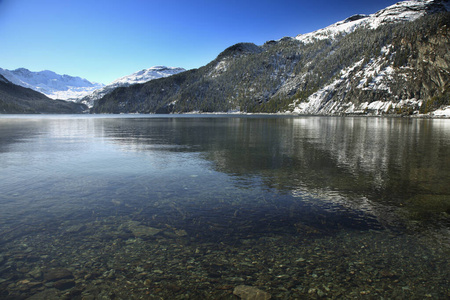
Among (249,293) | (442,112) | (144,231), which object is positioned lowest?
(249,293)

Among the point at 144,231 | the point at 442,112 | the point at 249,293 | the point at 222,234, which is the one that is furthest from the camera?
the point at 442,112

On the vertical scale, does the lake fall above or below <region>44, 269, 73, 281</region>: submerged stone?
above

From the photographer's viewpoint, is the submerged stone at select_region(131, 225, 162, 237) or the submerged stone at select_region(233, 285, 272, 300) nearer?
the submerged stone at select_region(233, 285, 272, 300)

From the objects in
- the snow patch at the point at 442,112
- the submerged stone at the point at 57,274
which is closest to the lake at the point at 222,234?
the submerged stone at the point at 57,274

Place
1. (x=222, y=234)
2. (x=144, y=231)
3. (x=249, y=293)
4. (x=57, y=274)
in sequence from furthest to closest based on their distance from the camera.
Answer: (x=144, y=231)
(x=222, y=234)
(x=57, y=274)
(x=249, y=293)

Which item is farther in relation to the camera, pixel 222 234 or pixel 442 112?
pixel 442 112

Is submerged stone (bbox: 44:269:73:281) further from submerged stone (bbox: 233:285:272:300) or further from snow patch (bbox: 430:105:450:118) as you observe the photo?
snow patch (bbox: 430:105:450:118)


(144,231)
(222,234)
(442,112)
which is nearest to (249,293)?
(222,234)

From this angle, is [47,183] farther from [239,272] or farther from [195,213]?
[239,272]

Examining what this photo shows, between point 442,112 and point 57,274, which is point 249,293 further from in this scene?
point 442,112

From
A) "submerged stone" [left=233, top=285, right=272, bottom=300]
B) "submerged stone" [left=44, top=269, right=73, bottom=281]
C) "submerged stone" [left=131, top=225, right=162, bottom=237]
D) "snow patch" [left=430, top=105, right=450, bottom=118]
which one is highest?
"snow patch" [left=430, top=105, right=450, bottom=118]

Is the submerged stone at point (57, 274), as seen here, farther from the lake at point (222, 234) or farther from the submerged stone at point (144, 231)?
the submerged stone at point (144, 231)

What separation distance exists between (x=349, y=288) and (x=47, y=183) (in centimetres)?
1896

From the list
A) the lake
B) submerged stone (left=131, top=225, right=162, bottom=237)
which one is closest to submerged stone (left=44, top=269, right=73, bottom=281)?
the lake
